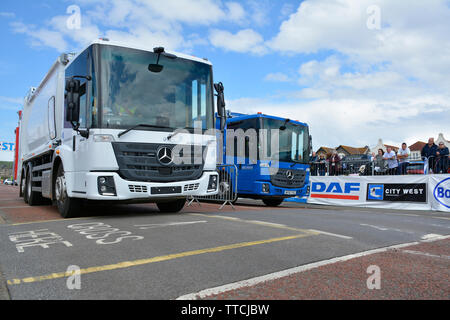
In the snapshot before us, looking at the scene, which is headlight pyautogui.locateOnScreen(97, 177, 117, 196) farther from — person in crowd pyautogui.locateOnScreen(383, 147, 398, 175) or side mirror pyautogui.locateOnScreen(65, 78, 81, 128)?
person in crowd pyautogui.locateOnScreen(383, 147, 398, 175)

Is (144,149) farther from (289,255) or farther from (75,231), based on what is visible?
(289,255)

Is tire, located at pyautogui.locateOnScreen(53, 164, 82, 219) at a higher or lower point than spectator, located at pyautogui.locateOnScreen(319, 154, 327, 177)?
lower

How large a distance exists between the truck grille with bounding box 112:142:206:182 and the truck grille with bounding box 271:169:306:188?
19.4 feet

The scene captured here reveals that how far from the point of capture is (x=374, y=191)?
14383 mm

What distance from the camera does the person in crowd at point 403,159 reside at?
14.2 meters

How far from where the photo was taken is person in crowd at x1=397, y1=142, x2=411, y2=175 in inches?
559

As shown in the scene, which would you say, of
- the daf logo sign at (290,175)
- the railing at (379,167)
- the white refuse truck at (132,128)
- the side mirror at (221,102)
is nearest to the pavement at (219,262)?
the white refuse truck at (132,128)

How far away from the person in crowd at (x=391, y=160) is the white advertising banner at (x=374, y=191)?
0.60 m

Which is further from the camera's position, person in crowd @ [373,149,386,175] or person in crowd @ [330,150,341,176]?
person in crowd @ [330,150,341,176]

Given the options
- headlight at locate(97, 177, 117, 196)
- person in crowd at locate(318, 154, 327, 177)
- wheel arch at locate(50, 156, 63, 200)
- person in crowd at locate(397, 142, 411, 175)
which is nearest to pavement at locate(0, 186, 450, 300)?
headlight at locate(97, 177, 117, 196)

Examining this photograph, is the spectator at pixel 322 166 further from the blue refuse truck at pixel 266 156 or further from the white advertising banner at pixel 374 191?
the blue refuse truck at pixel 266 156
